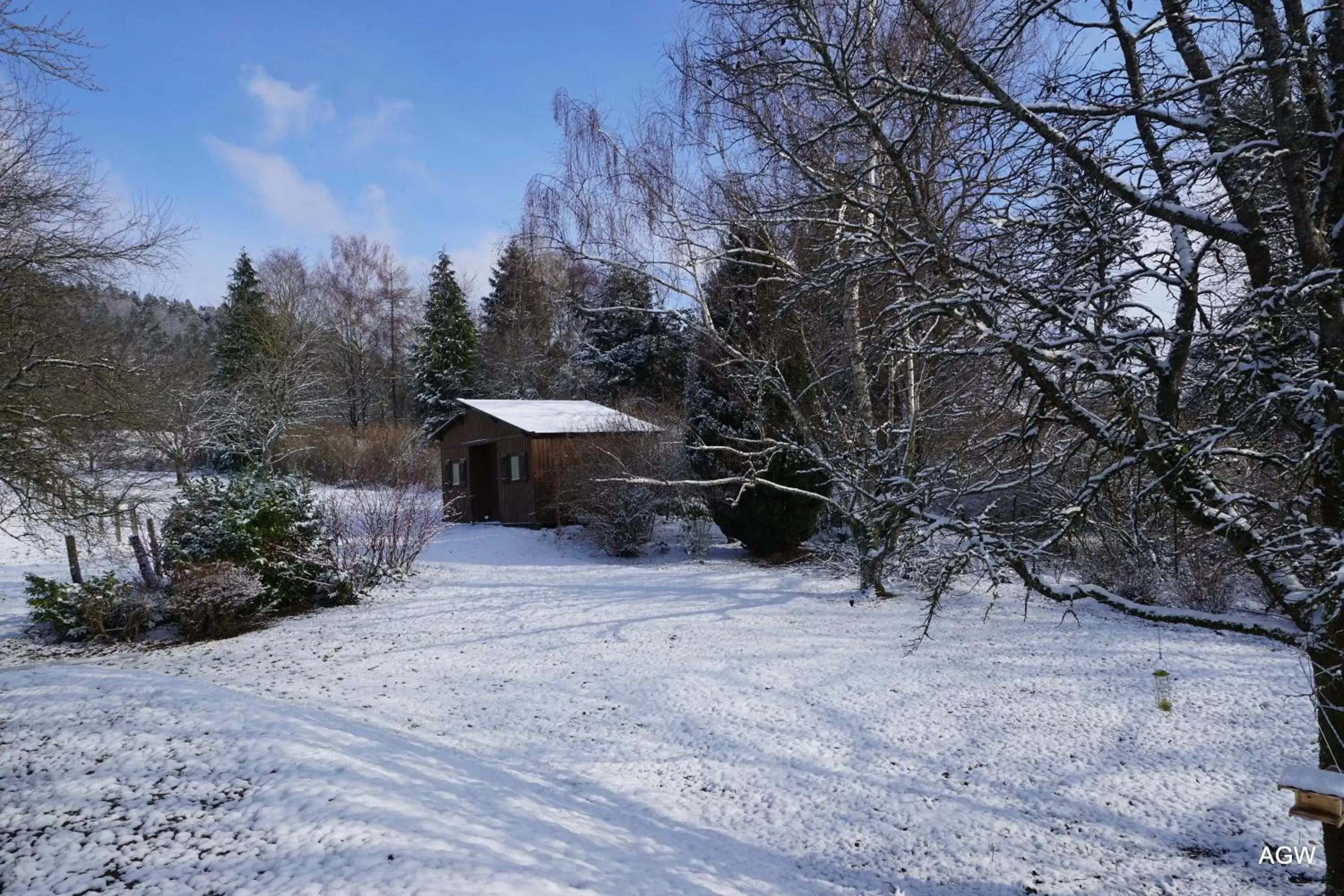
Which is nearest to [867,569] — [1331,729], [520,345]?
[1331,729]

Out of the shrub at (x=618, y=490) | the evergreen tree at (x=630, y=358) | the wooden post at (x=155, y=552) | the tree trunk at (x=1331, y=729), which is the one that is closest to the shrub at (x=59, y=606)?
the wooden post at (x=155, y=552)

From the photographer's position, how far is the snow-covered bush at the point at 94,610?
10.5m

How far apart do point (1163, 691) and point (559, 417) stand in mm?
16616

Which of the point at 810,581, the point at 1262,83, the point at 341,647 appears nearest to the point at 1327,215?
the point at 1262,83

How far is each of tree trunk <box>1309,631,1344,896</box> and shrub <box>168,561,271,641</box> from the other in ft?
38.2

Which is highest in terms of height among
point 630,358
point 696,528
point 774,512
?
point 630,358

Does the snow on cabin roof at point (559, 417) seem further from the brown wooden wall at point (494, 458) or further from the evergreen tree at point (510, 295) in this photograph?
the evergreen tree at point (510, 295)

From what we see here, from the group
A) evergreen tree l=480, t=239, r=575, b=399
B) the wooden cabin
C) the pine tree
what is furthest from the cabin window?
the pine tree

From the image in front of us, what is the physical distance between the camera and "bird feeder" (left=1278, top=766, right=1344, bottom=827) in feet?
9.86

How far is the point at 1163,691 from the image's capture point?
6520 mm

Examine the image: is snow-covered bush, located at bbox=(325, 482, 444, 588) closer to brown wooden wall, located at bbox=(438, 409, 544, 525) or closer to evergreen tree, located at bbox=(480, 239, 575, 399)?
brown wooden wall, located at bbox=(438, 409, 544, 525)

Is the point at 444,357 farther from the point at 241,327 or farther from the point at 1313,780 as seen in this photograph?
the point at 1313,780

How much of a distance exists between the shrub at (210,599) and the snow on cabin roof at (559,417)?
357 inches

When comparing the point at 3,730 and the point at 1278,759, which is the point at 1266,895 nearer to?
the point at 1278,759
